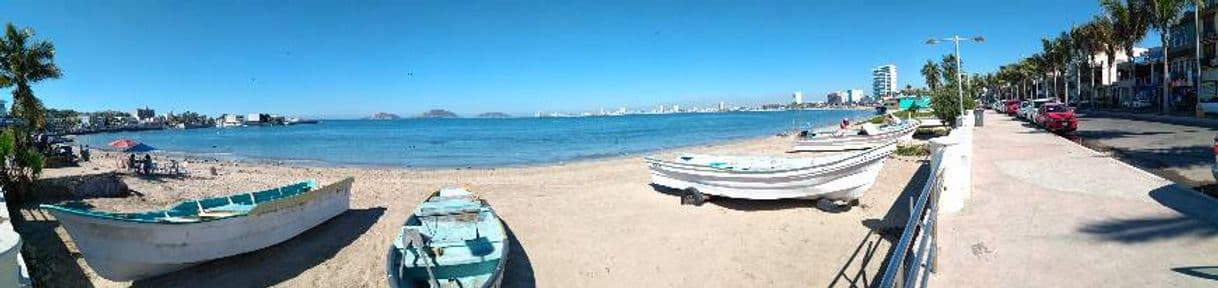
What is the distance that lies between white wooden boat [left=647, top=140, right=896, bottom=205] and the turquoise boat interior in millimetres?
9015

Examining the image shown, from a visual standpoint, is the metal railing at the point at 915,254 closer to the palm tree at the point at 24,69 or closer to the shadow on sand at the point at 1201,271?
the shadow on sand at the point at 1201,271

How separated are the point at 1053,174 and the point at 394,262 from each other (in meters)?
11.0

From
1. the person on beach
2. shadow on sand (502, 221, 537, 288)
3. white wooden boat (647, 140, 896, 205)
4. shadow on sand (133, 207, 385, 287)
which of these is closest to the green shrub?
white wooden boat (647, 140, 896, 205)

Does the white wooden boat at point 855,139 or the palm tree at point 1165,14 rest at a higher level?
the palm tree at point 1165,14

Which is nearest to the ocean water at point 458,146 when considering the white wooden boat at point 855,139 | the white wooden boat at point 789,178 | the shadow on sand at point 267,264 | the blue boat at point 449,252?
the white wooden boat at point 855,139

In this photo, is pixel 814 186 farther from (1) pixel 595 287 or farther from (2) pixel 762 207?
(1) pixel 595 287

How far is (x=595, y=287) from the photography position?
9.37 meters

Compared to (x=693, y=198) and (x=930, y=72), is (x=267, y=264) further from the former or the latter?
(x=930, y=72)

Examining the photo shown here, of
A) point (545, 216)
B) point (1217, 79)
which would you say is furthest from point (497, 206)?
point (1217, 79)

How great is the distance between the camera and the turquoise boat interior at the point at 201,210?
951 cm

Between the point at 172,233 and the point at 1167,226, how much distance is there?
13.1m

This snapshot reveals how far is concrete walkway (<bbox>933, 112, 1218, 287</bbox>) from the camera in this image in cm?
499

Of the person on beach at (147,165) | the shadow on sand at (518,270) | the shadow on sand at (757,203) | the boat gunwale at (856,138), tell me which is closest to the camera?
the shadow on sand at (518,270)

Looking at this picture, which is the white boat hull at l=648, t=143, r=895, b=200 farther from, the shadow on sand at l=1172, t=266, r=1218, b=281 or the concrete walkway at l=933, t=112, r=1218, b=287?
the shadow on sand at l=1172, t=266, r=1218, b=281
